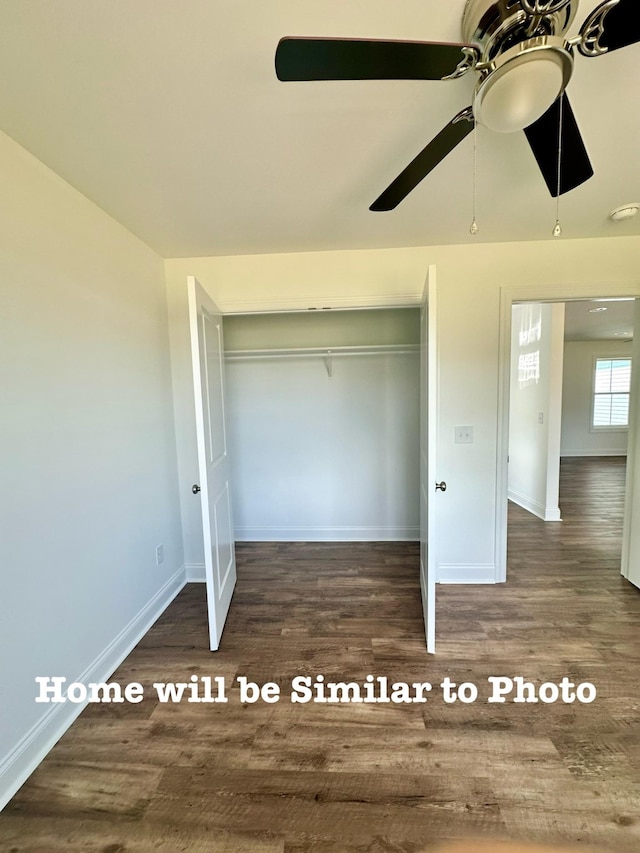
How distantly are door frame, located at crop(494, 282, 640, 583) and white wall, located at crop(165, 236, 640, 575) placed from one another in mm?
14

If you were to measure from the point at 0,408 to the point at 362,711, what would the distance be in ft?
6.49

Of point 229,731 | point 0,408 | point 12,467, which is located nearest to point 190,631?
point 229,731

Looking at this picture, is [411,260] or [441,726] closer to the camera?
[441,726]

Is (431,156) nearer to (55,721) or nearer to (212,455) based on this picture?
(212,455)

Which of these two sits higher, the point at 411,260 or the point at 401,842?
the point at 411,260

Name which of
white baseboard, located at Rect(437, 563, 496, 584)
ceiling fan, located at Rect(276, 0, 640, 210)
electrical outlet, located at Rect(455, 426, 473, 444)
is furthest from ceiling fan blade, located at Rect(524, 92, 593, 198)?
white baseboard, located at Rect(437, 563, 496, 584)

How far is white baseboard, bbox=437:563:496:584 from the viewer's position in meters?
2.63

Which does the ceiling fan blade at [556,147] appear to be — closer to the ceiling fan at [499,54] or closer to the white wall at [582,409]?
the ceiling fan at [499,54]

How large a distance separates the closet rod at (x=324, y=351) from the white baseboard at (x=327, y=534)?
1662 millimetres

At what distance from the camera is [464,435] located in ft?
8.48

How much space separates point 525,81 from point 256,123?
0.95 metres

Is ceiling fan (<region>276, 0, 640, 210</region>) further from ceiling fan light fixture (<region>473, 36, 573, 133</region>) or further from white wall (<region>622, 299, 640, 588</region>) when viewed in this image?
white wall (<region>622, 299, 640, 588</region>)

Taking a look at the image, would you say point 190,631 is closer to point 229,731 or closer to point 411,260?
point 229,731

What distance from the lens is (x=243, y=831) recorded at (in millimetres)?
1173
